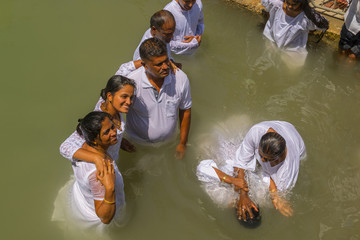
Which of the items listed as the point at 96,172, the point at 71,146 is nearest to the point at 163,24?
the point at 71,146

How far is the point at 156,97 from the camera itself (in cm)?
304

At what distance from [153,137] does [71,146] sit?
103 cm

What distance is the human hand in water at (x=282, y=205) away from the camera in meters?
3.45

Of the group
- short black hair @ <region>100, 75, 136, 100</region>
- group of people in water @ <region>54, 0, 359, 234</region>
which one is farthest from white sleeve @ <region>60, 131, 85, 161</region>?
short black hair @ <region>100, 75, 136, 100</region>

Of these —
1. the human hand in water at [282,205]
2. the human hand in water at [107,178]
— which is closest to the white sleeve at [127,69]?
the human hand in water at [107,178]

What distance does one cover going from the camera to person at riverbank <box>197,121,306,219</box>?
3.27m

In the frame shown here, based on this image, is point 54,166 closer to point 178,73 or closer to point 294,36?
point 178,73

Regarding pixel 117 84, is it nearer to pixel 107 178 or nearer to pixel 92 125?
pixel 92 125

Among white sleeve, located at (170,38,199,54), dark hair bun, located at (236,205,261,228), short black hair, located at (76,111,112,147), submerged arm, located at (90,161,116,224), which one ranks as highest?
short black hair, located at (76,111,112,147)

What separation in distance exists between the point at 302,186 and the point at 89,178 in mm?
2605

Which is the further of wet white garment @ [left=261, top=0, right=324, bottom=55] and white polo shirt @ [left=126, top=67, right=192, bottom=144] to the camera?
wet white garment @ [left=261, top=0, right=324, bottom=55]

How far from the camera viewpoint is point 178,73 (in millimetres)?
3053

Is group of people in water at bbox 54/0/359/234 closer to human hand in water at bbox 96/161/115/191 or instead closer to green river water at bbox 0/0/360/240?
human hand in water at bbox 96/161/115/191

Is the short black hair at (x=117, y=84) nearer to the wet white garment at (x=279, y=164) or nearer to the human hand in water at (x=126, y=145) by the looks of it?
the human hand in water at (x=126, y=145)
